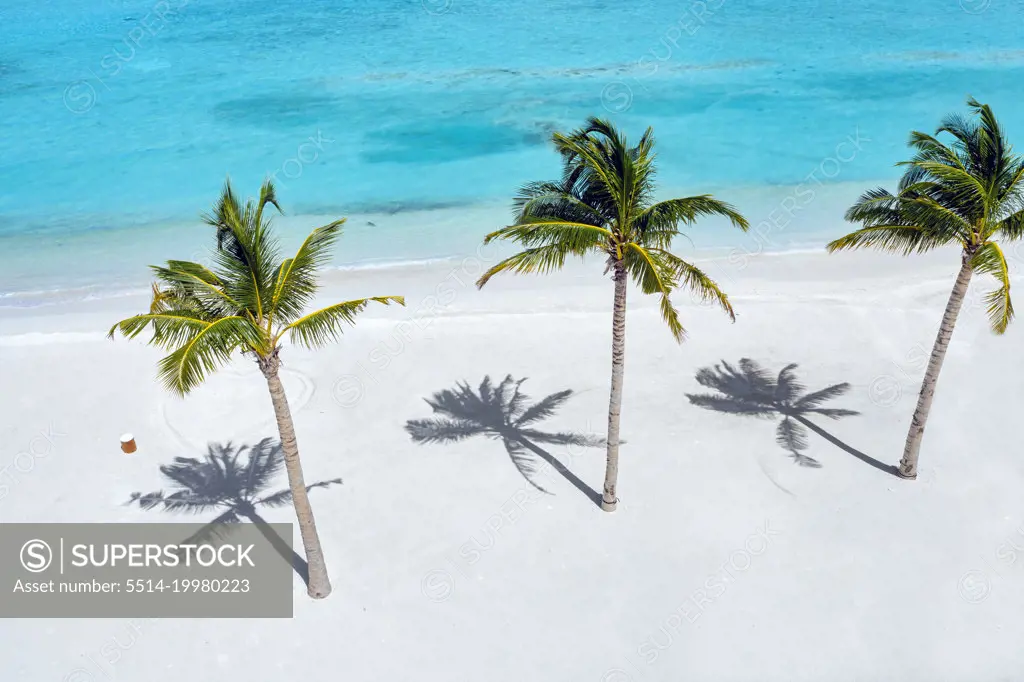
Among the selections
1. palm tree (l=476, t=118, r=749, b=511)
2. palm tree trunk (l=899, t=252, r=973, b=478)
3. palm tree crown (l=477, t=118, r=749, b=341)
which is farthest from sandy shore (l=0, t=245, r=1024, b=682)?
palm tree crown (l=477, t=118, r=749, b=341)

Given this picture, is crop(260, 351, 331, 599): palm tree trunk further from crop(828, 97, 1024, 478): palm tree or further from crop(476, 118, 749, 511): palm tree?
crop(828, 97, 1024, 478): palm tree

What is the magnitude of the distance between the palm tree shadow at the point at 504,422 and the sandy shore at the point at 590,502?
29cm

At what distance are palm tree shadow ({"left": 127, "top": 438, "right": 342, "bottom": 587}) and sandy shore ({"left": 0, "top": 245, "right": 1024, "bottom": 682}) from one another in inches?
15.6

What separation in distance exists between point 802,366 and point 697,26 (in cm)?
4035

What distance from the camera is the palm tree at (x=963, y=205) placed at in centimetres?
1358

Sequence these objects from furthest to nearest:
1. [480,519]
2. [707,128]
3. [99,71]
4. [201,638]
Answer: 1. [99,71]
2. [707,128]
3. [480,519]
4. [201,638]

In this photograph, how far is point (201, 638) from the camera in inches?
555

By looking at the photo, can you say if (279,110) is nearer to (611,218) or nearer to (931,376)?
(611,218)

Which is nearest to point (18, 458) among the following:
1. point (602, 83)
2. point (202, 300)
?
point (202, 300)

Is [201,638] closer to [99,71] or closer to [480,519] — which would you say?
[480,519]

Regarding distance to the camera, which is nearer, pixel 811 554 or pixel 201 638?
pixel 201 638

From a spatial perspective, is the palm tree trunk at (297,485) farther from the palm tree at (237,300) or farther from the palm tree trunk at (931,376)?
the palm tree trunk at (931,376)

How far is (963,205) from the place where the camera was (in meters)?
13.9

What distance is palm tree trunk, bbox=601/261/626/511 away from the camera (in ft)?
45.0
